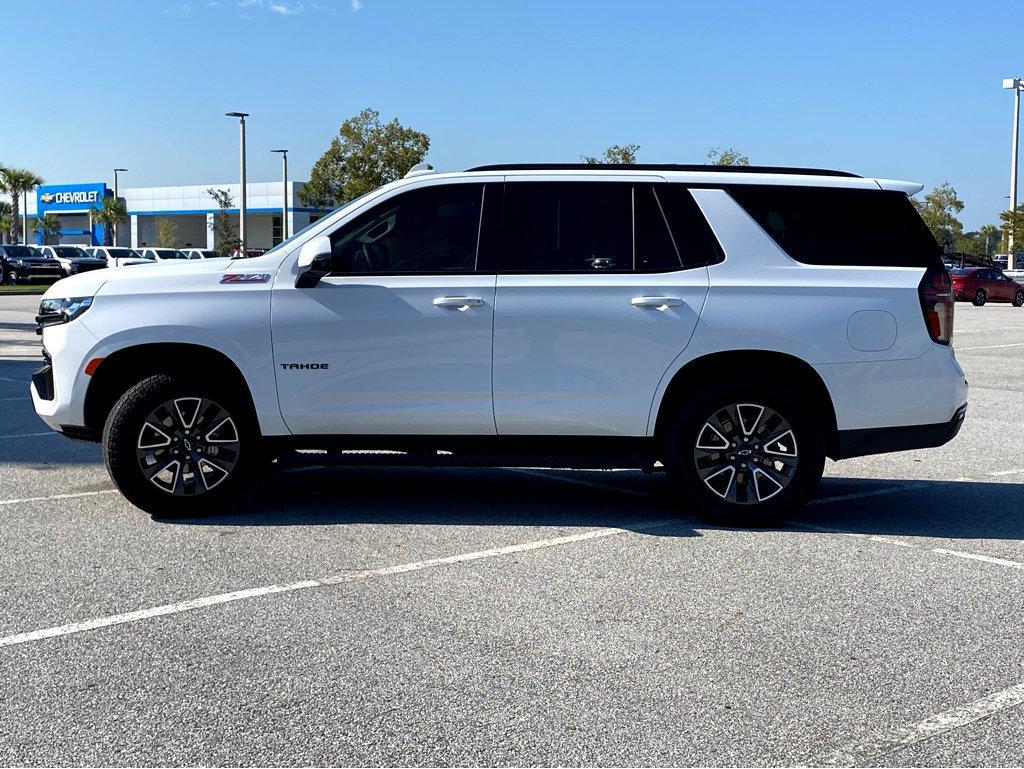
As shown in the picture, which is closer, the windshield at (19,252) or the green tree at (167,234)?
the windshield at (19,252)

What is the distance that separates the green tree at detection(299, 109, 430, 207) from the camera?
56.2 m

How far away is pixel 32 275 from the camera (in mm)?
52094

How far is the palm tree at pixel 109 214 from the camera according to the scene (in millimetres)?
93688

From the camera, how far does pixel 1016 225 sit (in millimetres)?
62875

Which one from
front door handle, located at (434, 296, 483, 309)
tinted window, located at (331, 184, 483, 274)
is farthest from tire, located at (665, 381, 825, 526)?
tinted window, located at (331, 184, 483, 274)

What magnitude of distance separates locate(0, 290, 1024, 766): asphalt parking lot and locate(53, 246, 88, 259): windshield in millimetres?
51375

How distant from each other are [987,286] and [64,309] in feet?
128

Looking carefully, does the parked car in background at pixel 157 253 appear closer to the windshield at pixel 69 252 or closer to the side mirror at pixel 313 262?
the windshield at pixel 69 252

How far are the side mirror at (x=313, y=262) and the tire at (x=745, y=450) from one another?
2.16 metres

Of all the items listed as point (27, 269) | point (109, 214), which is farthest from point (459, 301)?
point (109, 214)

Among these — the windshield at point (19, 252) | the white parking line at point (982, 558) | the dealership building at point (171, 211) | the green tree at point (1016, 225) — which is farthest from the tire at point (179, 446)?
the dealership building at point (171, 211)

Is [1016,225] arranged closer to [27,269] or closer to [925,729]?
[27,269]

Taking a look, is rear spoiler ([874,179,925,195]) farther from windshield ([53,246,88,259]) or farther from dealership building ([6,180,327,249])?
dealership building ([6,180,327,249])

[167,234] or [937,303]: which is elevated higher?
[167,234]
